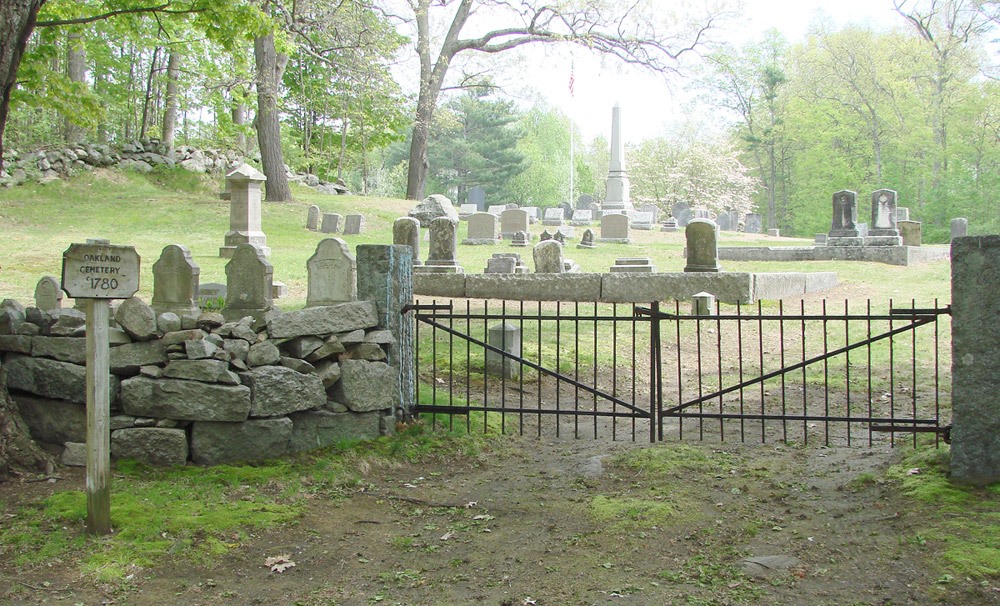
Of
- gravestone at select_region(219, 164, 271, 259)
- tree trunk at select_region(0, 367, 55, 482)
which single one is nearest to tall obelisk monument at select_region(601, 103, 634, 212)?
gravestone at select_region(219, 164, 271, 259)

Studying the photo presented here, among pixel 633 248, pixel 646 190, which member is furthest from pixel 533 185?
pixel 633 248

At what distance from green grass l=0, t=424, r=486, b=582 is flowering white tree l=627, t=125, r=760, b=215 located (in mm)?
45633

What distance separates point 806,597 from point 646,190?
164 ft

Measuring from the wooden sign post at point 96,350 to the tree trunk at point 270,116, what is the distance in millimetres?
20249

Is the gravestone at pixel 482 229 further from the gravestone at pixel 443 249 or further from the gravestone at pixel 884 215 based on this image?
the gravestone at pixel 884 215

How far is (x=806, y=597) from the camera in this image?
4.04 meters

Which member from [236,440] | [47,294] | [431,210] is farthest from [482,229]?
[236,440]

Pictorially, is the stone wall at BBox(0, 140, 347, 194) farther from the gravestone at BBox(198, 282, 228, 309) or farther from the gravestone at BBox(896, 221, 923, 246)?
the gravestone at BBox(896, 221, 923, 246)

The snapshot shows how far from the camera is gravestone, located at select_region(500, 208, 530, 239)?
2419cm

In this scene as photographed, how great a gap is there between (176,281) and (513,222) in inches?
630

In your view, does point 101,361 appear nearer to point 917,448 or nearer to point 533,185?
point 917,448

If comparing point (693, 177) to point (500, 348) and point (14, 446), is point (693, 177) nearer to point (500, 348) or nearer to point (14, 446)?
point (500, 348)

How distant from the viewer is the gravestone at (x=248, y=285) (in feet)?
29.9

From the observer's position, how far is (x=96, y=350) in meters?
4.66
